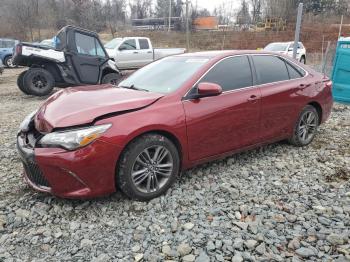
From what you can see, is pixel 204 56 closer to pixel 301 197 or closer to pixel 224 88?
pixel 224 88

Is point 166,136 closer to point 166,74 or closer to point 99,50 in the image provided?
point 166,74

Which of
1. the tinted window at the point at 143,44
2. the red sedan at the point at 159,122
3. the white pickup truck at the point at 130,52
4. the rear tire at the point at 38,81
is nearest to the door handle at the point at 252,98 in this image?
the red sedan at the point at 159,122

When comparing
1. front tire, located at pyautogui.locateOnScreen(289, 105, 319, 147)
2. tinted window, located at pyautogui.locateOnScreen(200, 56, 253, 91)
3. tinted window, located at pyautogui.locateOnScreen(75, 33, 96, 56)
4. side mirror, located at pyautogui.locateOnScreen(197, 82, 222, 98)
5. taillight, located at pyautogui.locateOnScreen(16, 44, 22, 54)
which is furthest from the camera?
tinted window, located at pyautogui.locateOnScreen(75, 33, 96, 56)

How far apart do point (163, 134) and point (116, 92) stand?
0.84 metres

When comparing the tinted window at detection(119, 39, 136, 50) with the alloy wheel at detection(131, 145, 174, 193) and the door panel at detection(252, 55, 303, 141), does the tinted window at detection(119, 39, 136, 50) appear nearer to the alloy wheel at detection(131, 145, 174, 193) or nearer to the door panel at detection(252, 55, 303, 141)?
the door panel at detection(252, 55, 303, 141)

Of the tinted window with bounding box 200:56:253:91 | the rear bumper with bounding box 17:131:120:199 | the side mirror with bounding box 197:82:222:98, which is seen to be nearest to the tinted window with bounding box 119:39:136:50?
the tinted window with bounding box 200:56:253:91

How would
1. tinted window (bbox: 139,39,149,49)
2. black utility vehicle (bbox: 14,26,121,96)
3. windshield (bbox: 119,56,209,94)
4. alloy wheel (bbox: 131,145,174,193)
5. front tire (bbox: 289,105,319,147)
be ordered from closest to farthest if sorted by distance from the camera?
alloy wheel (bbox: 131,145,174,193), windshield (bbox: 119,56,209,94), front tire (bbox: 289,105,319,147), black utility vehicle (bbox: 14,26,121,96), tinted window (bbox: 139,39,149,49)

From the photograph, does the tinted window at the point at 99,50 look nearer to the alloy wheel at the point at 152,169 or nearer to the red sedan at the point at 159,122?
the red sedan at the point at 159,122

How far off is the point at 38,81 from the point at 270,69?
7.45 metres

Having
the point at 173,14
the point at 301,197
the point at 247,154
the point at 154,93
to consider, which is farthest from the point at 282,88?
the point at 173,14

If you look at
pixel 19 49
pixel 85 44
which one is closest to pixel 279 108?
pixel 85 44

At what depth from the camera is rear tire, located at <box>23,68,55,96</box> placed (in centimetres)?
978

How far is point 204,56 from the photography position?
438 centimetres

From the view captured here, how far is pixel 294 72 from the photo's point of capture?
5152 millimetres
